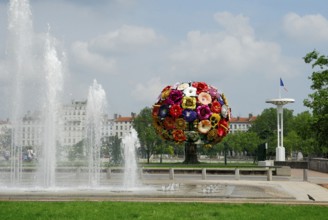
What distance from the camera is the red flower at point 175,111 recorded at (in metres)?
47.9

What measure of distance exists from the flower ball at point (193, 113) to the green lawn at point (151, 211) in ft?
106

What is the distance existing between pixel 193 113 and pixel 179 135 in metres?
2.60

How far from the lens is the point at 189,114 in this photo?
4784 cm

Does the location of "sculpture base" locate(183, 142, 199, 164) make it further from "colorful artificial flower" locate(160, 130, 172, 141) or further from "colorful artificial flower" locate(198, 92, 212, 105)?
"colorful artificial flower" locate(198, 92, 212, 105)

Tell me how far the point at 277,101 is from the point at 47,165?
3449 centimetres

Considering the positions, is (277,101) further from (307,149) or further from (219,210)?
(219,210)

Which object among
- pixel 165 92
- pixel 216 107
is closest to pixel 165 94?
pixel 165 92

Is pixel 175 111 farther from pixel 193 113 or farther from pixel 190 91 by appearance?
pixel 190 91

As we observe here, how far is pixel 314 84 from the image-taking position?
34469 millimetres

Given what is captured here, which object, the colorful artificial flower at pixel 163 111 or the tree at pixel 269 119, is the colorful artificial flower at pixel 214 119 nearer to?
the colorful artificial flower at pixel 163 111

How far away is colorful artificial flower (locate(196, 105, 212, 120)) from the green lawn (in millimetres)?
32099

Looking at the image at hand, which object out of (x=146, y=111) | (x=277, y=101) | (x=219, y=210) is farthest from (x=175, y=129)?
(x=146, y=111)

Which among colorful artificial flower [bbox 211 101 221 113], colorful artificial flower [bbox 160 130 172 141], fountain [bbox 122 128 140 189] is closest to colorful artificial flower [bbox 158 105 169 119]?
colorful artificial flower [bbox 160 130 172 141]

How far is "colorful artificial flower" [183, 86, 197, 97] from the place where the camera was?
48344mm
